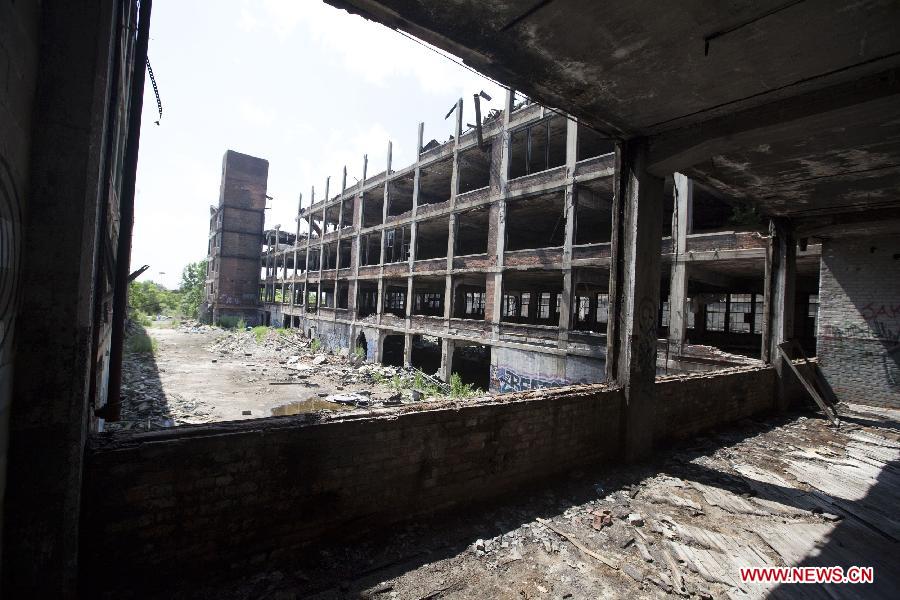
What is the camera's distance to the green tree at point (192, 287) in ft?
147

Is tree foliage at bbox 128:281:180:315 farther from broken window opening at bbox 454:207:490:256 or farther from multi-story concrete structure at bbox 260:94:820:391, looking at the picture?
broken window opening at bbox 454:207:490:256

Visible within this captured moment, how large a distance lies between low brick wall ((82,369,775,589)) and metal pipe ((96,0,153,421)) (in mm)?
722

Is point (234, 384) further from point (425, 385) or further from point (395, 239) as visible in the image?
point (395, 239)

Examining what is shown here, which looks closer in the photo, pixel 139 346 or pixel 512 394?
pixel 512 394

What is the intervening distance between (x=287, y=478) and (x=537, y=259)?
12895 mm

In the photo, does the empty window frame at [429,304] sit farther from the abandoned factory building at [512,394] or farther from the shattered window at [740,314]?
the abandoned factory building at [512,394]

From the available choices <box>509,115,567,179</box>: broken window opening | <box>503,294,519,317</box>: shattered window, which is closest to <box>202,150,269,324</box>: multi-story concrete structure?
<box>503,294,519,317</box>: shattered window

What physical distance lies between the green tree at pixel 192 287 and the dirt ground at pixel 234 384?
930 inches

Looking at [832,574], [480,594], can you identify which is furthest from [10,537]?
[832,574]

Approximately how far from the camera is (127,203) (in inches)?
111

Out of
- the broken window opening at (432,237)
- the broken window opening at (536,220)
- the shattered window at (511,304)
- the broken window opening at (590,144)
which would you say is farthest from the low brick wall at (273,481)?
the shattered window at (511,304)

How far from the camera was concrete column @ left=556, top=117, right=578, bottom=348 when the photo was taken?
13.4m

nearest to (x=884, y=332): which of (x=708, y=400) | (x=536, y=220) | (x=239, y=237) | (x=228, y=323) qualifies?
(x=708, y=400)

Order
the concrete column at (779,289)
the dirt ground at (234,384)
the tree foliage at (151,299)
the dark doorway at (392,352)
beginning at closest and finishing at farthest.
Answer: the concrete column at (779,289)
the dirt ground at (234,384)
the dark doorway at (392,352)
the tree foliage at (151,299)
